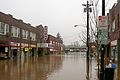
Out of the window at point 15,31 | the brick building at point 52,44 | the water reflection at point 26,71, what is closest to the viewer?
the water reflection at point 26,71

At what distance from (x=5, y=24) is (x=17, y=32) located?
909 centimetres

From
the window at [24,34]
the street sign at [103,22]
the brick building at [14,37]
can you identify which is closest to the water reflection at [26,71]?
the street sign at [103,22]

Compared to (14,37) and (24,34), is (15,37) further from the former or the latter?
(24,34)

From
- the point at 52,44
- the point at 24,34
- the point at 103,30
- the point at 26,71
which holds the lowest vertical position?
the point at 26,71

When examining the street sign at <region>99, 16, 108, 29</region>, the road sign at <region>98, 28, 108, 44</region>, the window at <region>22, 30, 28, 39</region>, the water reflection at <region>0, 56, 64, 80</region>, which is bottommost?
the water reflection at <region>0, 56, 64, 80</region>

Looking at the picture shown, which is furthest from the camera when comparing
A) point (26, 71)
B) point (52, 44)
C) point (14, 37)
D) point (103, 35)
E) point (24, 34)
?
point (52, 44)

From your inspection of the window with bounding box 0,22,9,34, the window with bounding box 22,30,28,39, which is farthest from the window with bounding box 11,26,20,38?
the window with bounding box 22,30,28,39

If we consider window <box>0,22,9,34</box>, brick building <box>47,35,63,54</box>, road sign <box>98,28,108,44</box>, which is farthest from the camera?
brick building <box>47,35,63,54</box>

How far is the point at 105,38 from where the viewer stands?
1371 centimetres

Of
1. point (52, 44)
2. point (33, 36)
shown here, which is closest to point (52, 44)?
point (52, 44)

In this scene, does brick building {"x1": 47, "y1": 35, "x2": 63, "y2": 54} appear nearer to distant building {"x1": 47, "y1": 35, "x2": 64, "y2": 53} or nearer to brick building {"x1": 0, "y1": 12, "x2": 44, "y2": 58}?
distant building {"x1": 47, "y1": 35, "x2": 64, "y2": 53}

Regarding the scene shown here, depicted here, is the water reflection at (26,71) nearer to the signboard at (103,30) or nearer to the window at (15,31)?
the signboard at (103,30)

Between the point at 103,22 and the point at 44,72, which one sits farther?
the point at 44,72

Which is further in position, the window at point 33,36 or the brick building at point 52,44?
the brick building at point 52,44
